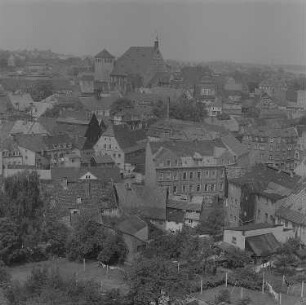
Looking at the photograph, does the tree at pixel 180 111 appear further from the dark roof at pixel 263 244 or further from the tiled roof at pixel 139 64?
the dark roof at pixel 263 244

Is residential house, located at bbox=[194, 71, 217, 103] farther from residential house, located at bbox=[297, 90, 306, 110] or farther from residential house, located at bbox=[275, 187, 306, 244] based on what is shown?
residential house, located at bbox=[275, 187, 306, 244]

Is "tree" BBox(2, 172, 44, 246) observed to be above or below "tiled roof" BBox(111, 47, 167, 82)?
below

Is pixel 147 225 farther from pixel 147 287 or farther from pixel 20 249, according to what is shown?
pixel 147 287

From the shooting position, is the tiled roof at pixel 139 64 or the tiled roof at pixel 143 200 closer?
the tiled roof at pixel 143 200

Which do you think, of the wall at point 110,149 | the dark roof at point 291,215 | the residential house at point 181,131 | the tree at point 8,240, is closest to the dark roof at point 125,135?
the wall at point 110,149

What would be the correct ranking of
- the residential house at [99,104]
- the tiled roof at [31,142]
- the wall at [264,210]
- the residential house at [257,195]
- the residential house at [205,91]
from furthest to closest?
the residential house at [205,91] < the residential house at [99,104] < the tiled roof at [31,142] < the residential house at [257,195] < the wall at [264,210]

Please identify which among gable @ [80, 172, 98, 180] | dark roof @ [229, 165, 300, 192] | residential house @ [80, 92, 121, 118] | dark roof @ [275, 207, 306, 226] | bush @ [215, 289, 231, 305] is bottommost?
bush @ [215, 289, 231, 305]

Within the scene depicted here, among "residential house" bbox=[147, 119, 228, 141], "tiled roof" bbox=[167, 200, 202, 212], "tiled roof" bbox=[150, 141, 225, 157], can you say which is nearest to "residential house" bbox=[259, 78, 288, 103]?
"residential house" bbox=[147, 119, 228, 141]

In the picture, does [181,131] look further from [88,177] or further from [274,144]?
[88,177]
